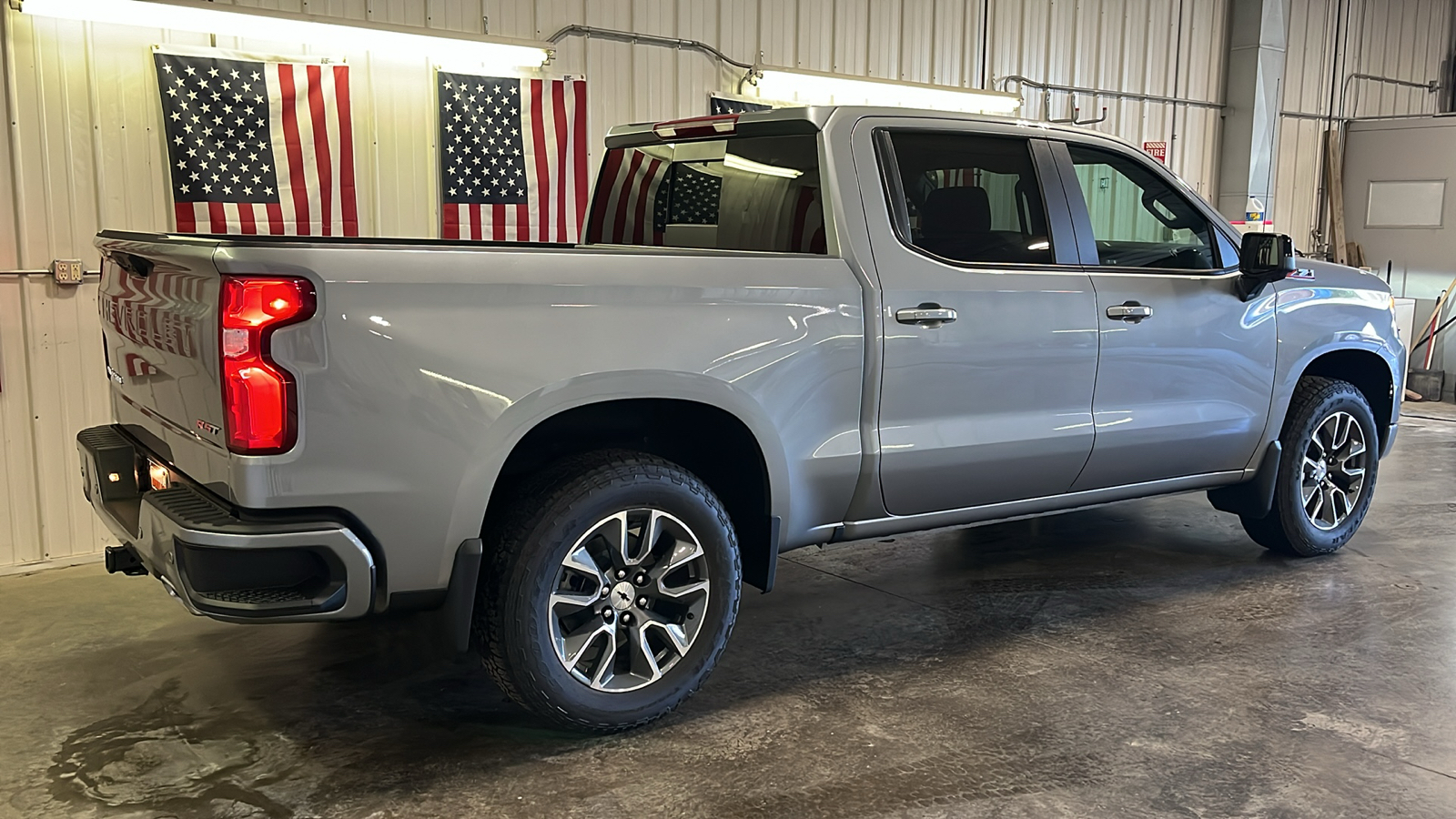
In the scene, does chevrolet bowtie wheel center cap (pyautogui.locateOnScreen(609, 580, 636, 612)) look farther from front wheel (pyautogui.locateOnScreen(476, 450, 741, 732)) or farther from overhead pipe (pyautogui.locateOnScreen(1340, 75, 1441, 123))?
overhead pipe (pyautogui.locateOnScreen(1340, 75, 1441, 123))

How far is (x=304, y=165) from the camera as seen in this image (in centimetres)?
555

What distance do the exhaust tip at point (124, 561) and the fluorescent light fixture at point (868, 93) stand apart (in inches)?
194

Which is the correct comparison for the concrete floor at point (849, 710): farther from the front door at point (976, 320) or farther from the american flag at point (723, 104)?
the american flag at point (723, 104)

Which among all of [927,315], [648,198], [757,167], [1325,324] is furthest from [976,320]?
[1325,324]

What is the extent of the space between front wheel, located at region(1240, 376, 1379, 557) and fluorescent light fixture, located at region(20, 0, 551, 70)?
4.05m

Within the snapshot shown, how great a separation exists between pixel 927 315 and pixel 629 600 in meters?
1.24

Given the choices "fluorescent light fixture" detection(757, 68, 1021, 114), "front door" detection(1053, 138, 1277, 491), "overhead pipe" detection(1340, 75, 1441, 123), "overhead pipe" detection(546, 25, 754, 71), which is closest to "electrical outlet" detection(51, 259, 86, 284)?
"overhead pipe" detection(546, 25, 754, 71)

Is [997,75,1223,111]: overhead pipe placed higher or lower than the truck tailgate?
higher

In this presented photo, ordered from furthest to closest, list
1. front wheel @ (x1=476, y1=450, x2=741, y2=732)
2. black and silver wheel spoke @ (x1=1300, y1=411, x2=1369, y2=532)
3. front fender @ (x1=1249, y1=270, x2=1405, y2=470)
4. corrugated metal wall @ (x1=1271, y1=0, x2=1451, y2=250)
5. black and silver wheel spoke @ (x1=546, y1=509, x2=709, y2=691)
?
corrugated metal wall @ (x1=1271, y1=0, x2=1451, y2=250), black and silver wheel spoke @ (x1=1300, y1=411, x2=1369, y2=532), front fender @ (x1=1249, y1=270, x2=1405, y2=470), black and silver wheel spoke @ (x1=546, y1=509, x2=709, y2=691), front wheel @ (x1=476, y1=450, x2=741, y2=732)

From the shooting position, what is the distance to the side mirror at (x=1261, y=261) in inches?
171

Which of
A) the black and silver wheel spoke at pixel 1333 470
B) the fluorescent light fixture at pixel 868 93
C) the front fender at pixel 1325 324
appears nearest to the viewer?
the front fender at pixel 1325 324

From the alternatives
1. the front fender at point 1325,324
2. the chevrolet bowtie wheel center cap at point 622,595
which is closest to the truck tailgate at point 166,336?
the chevrolet bowtie wheel center cap at point 622,595

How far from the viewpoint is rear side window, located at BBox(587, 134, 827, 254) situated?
3605 millimetres

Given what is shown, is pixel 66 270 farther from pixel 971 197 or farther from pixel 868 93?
pixel 868 93
